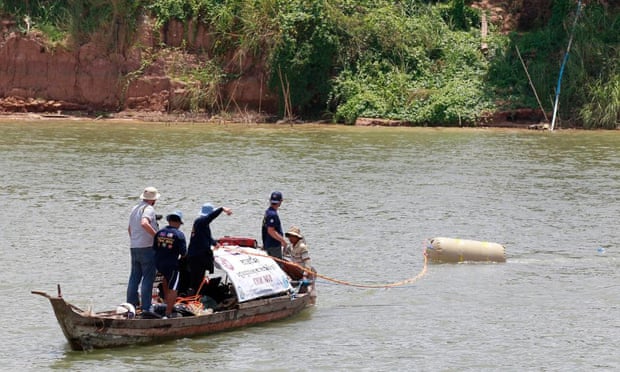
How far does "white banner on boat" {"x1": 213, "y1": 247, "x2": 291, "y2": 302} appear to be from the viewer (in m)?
17.8

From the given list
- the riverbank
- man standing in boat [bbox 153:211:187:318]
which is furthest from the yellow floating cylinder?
the riverbank

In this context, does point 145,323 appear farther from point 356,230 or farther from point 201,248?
point 356,230

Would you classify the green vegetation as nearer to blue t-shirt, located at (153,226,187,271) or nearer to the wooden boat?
the wooden boat

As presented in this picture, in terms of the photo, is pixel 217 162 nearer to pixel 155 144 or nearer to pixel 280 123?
pixel 155 144

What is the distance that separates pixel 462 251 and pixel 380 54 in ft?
81.3

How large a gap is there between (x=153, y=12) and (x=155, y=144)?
1118 cm

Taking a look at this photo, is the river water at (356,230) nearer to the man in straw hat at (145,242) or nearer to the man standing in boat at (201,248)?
the man in straw hat at (145,242)

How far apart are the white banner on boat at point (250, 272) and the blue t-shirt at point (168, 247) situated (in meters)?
1.01

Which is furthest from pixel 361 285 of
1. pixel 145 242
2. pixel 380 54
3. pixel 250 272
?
pixel 380 54

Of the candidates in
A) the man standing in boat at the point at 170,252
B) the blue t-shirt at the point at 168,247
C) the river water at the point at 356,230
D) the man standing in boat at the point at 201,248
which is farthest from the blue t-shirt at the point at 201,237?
the river water at the point at 356,230

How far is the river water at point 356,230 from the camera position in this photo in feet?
57.2

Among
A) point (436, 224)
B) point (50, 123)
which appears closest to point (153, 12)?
point (50, 123)

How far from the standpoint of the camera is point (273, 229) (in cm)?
1923

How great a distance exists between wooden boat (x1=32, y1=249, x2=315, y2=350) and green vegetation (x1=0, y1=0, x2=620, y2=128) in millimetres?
26944
